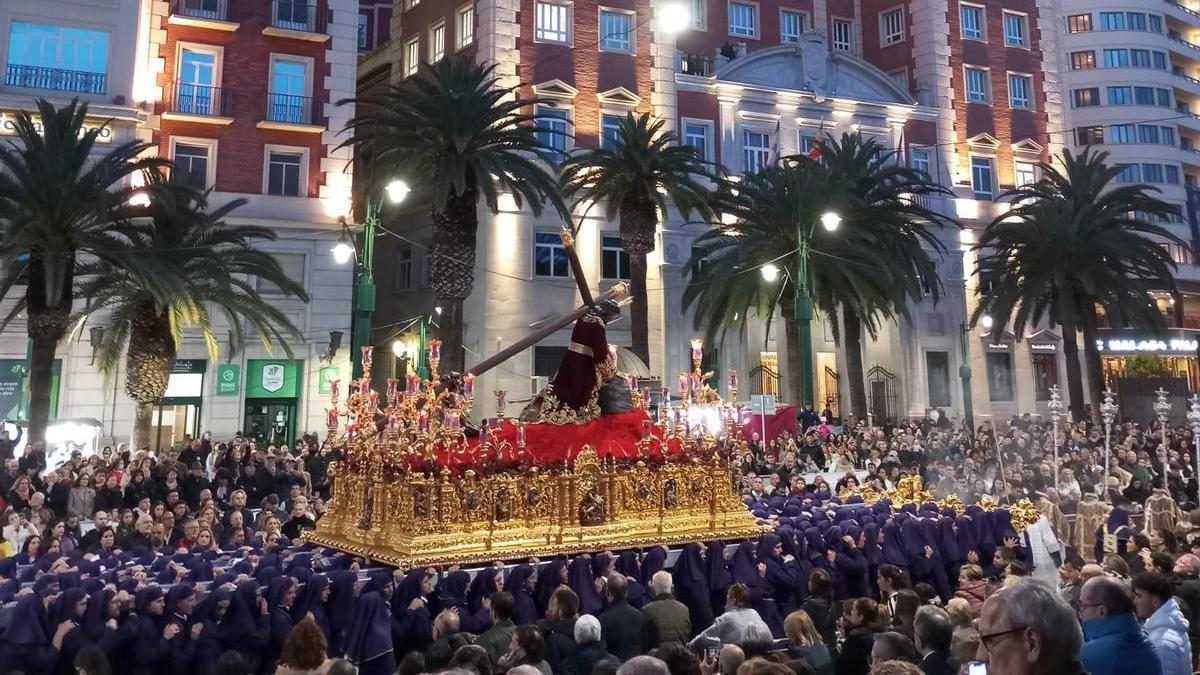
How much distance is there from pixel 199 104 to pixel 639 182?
15346 mm

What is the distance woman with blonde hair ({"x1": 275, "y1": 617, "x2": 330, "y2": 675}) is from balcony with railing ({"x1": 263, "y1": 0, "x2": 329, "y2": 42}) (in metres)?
28.7

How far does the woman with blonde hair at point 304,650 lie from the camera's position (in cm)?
576

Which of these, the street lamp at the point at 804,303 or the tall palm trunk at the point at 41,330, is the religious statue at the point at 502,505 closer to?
the tall palm trunk at the point at 41,330

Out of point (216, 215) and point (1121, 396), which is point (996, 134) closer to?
point (1121, 396)

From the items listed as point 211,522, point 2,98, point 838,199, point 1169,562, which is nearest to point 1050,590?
point 1169,562

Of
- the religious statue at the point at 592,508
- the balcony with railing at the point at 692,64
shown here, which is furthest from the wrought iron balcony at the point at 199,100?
the religious statue at the point at 592,508

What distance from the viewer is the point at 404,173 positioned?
80.8ft

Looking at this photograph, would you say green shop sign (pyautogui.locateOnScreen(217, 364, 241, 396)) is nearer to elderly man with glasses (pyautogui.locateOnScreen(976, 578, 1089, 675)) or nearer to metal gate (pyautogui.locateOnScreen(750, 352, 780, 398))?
metal gate (pyautogui.locateOnScreen(750, 352, 780, 398))

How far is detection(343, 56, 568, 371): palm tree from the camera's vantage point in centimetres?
2478

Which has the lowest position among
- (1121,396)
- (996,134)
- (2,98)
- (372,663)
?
(372,663)

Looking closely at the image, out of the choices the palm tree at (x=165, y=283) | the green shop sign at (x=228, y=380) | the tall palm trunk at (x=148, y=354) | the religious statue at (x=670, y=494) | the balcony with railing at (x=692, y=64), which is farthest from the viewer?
the balcony with railing at (x=692, y=64)

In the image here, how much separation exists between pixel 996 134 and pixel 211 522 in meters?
41.1

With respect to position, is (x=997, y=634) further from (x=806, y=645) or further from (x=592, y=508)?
(x=592, y=508)

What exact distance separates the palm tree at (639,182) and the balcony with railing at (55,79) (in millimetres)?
15254
